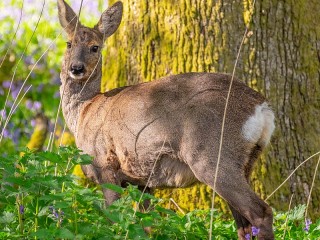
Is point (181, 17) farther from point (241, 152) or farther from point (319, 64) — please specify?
point (241, 152)

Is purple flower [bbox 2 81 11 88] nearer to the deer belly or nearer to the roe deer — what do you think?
the roe deer

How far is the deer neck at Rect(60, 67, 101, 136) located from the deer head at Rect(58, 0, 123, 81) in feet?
0.16

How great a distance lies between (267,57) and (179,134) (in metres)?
1.39

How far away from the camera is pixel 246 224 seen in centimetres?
558

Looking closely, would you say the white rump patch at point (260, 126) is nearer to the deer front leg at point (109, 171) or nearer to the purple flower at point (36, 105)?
the deer front leg at point (109, 171)

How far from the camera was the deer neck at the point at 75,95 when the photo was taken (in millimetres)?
6715

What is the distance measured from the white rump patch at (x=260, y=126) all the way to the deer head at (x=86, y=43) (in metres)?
1.44

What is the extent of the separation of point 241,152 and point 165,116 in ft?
1.95

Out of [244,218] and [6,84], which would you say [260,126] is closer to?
[244,218]

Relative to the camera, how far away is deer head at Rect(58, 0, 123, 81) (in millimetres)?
6570

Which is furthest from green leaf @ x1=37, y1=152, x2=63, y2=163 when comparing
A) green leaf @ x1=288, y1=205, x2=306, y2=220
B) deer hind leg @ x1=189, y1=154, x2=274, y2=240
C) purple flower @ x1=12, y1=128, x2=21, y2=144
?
purple flower @ x1=12, y1=128, x2=21, y2=144

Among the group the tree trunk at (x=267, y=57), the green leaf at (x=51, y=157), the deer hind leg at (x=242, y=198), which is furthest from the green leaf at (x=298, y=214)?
the green leaf at (x=51, y=157)

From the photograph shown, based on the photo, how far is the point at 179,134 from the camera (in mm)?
5559

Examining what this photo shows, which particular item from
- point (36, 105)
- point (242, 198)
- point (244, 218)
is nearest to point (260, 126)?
point (242, 198)
